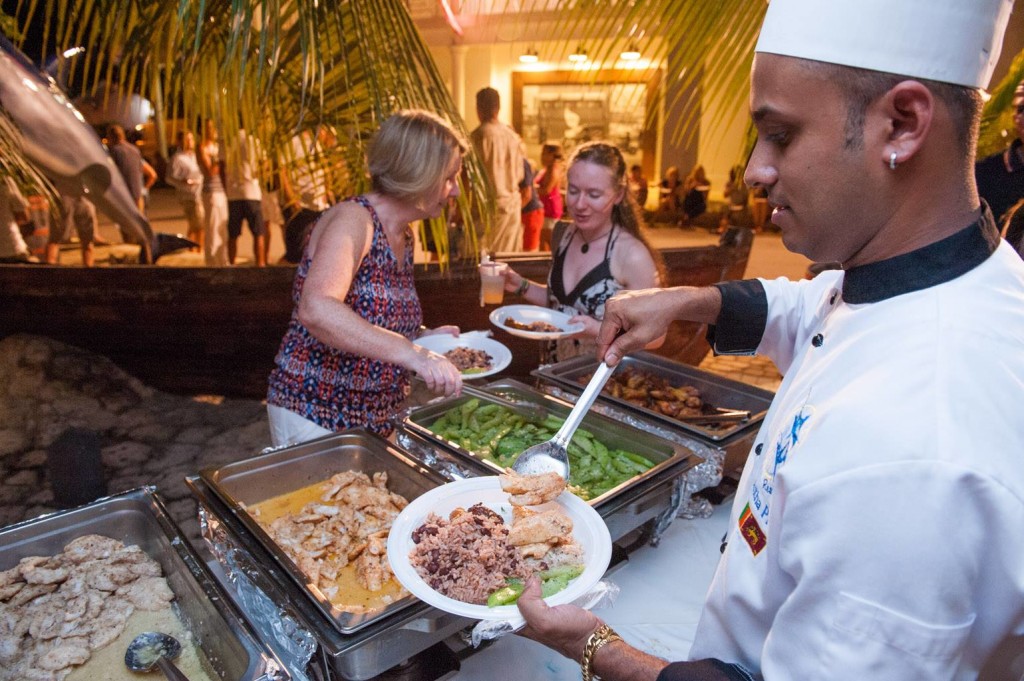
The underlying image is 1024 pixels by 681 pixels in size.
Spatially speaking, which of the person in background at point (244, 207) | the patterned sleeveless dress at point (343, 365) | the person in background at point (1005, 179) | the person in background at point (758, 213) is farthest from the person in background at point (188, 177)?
the person in background at point (758, 213)

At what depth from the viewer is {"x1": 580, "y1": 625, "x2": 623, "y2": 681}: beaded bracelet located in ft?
2.74

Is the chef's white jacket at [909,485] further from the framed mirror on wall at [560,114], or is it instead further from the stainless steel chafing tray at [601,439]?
the framed mirror on wall at [560,114]

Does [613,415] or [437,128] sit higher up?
[437,128]

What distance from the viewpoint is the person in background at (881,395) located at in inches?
22.1

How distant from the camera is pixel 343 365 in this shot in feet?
6.37

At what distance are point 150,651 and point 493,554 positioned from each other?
619 mm

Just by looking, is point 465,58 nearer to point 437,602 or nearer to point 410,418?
point 410,418

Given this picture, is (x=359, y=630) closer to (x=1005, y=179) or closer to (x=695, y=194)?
(x=1005, y=179)

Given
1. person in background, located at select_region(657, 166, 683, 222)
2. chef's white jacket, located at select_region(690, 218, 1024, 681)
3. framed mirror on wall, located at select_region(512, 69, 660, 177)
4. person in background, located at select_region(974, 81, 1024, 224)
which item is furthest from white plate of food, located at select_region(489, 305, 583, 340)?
person in background, located at select_region(657, 166, 683, 222)

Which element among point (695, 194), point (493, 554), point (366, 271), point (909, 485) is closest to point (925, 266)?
point (909, 485)

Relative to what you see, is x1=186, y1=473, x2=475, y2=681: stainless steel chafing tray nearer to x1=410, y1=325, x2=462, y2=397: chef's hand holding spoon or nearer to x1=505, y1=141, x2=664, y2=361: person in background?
x1=410, y1=325, x2=462, y2=397: chef's hand holding spoon

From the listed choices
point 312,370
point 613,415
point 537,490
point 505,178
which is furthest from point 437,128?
point 505,178

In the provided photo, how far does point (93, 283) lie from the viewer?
347 cm

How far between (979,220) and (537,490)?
2.60 feet
